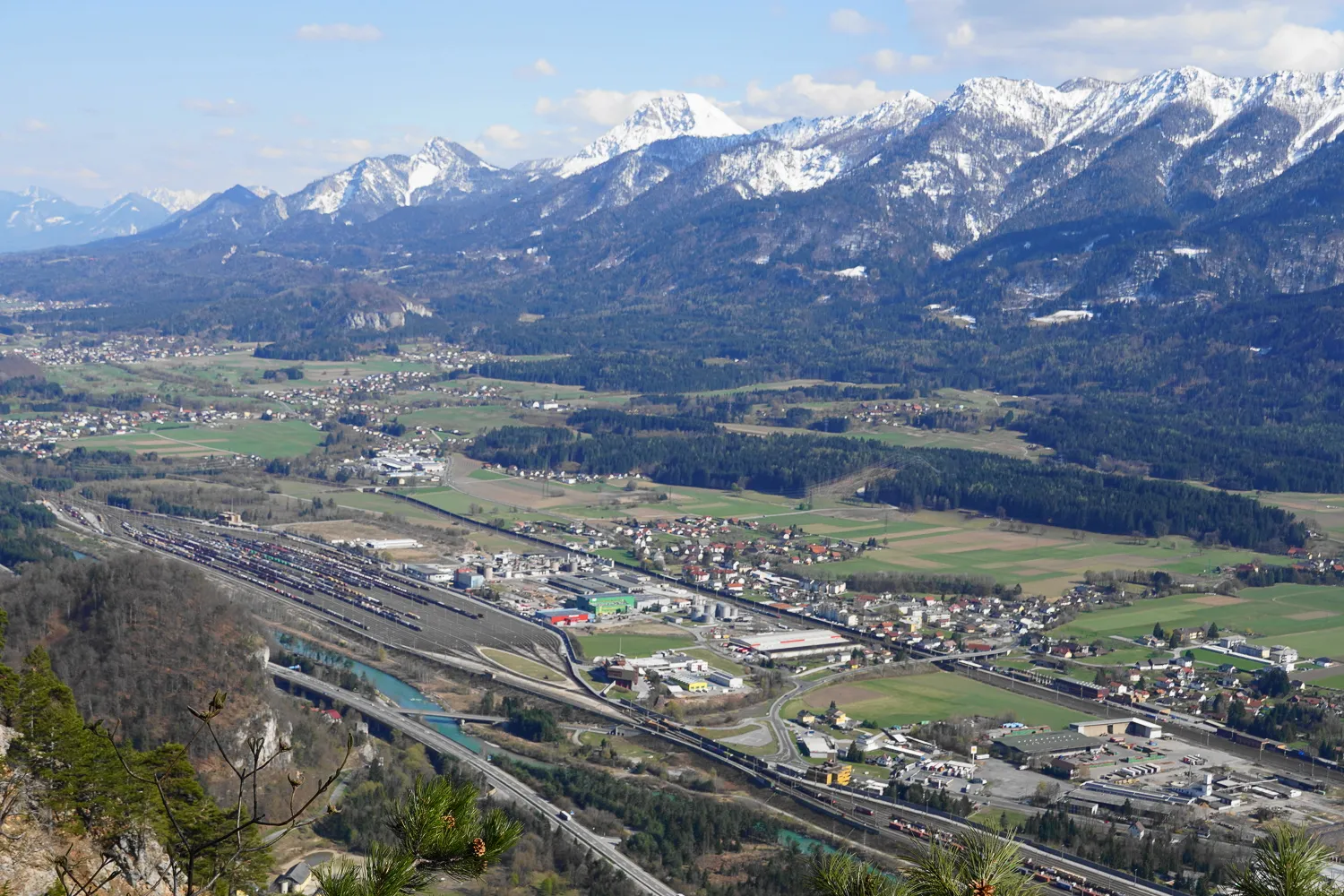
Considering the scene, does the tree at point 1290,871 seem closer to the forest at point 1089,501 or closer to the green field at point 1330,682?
the green field at point 1330,682

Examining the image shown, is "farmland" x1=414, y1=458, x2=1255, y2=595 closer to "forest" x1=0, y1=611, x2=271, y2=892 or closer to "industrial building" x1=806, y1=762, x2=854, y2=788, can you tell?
"industrial building" x1=806, y1=762, x2=854, y2=788

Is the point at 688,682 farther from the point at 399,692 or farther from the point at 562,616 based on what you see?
the point at 562,616

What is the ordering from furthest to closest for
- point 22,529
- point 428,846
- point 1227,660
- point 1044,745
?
point 22,529, point 1227,660, point 1044,745, point 428,846

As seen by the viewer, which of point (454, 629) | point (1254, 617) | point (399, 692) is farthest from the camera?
point (1254, 617)

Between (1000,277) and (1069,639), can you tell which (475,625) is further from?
(1000,277)

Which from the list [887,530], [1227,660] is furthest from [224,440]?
[1227,660]

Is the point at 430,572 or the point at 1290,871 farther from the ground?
the point at 1290,871

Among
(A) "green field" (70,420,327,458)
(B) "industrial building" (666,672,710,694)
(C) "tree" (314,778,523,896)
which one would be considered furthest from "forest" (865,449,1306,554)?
(C) "tree" (314,778,523,896)
